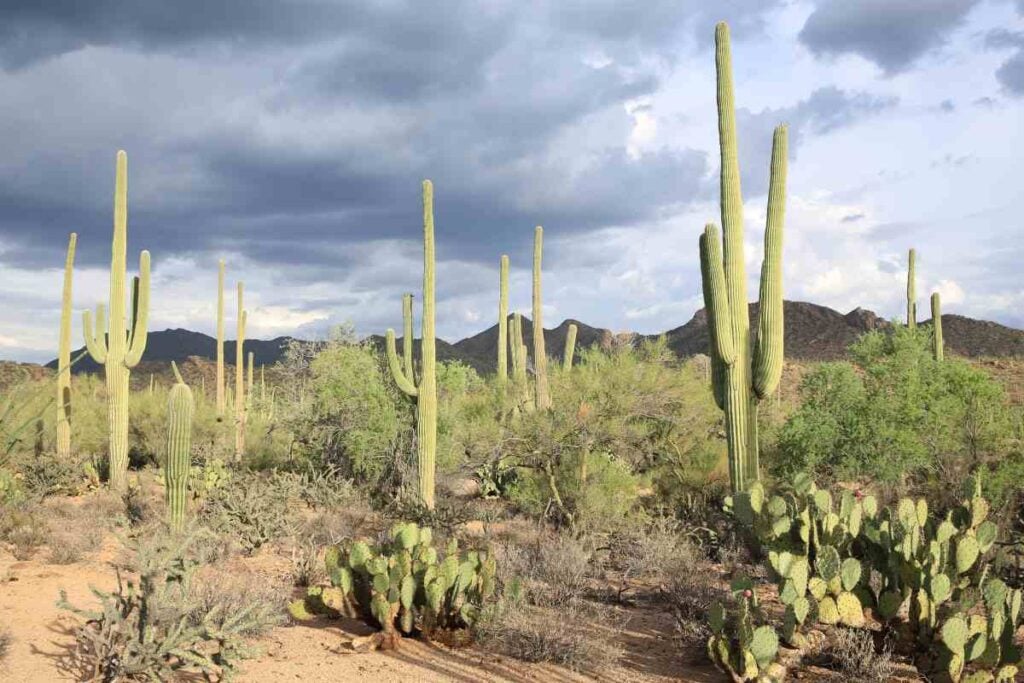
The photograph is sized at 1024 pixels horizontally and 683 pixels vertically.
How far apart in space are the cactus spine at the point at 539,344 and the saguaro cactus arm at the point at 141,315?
337 inches

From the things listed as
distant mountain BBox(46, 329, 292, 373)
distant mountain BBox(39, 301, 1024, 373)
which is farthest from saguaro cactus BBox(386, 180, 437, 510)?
distant mountain BBox(46, 329, 292, 373)

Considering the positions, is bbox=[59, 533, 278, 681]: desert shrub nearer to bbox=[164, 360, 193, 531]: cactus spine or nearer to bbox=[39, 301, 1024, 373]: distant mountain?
bbox=[164, 360, 193, 531]: cactus spine

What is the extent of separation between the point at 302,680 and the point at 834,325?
59.4 metres

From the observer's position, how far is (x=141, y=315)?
18.4 metres

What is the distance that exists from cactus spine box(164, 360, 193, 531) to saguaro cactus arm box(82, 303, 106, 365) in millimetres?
6676

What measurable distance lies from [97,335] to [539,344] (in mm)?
10363

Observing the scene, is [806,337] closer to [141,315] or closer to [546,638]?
[141,315]

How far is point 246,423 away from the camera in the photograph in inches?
968

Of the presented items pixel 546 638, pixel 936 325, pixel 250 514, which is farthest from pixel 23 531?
pixel 936 325

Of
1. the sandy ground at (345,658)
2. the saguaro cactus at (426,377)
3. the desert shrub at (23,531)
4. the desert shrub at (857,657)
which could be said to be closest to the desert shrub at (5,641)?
the sandy ground at (345,658)

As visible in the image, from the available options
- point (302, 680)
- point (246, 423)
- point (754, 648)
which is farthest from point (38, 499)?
point (754, 648)

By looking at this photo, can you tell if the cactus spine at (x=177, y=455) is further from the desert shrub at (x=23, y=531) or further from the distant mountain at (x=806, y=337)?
the distant mountain at (x=806, y=337)

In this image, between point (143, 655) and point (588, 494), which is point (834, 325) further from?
point (143, 655)

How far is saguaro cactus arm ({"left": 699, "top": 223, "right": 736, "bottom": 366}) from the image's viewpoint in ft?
40.3
